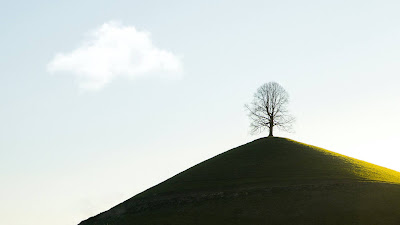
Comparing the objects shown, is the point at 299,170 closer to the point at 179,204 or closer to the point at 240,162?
the point at 240,162

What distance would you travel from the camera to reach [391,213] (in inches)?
1802

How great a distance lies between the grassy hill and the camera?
47938 millimetres

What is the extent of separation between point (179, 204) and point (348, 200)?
71.7 feet

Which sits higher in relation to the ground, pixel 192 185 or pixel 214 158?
pixel 214 158

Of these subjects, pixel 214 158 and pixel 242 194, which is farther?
pixel 214 158

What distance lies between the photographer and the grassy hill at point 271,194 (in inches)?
1887

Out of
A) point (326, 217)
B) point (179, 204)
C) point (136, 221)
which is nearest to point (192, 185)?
point (179, 204)

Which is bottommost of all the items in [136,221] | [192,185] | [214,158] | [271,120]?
[136,221]

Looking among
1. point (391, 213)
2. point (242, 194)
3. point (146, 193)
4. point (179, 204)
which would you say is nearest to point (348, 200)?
point (391, 213)

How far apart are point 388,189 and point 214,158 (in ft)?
110

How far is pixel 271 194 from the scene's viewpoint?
179 ft

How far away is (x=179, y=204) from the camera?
2251 inches

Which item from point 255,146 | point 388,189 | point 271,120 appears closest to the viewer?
point 388,189

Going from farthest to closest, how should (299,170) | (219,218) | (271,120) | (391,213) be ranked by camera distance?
(271,120), (299,170), (219,218), (391,213)
